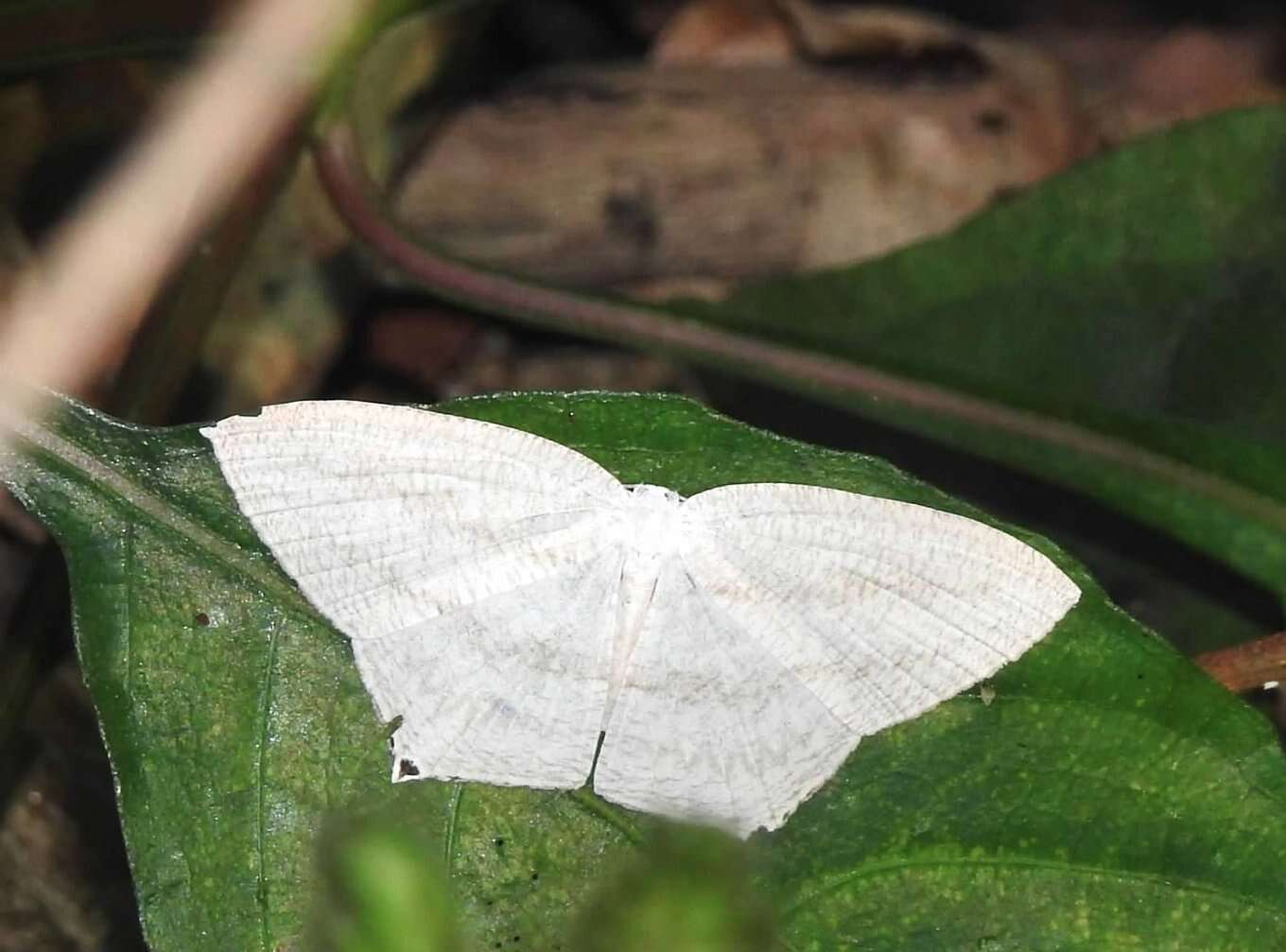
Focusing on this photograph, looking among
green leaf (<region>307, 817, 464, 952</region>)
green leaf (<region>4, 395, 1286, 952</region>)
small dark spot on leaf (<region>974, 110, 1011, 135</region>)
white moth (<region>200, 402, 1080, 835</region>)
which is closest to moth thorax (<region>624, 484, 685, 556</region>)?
white moth (<region>200, 402, 1080, 835</region>)

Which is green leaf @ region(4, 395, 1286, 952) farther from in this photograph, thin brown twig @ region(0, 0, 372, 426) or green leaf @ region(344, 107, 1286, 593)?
green leaf @ region(344, 107, 1286, 593)

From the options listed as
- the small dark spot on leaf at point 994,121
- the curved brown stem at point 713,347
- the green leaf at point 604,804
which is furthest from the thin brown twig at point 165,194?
the small dark spot on leaf at point 994,121

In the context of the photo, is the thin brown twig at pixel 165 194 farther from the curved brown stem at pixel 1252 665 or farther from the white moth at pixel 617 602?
the curved brown stem at pixel 1252 665

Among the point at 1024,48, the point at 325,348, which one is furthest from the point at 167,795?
the point at 1024,48

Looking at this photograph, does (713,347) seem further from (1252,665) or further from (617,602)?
(1252,665)

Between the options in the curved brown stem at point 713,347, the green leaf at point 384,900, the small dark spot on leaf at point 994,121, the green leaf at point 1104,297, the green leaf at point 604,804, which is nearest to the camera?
the green leaf at point 384,900

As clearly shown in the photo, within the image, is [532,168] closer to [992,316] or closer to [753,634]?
[992,316]
